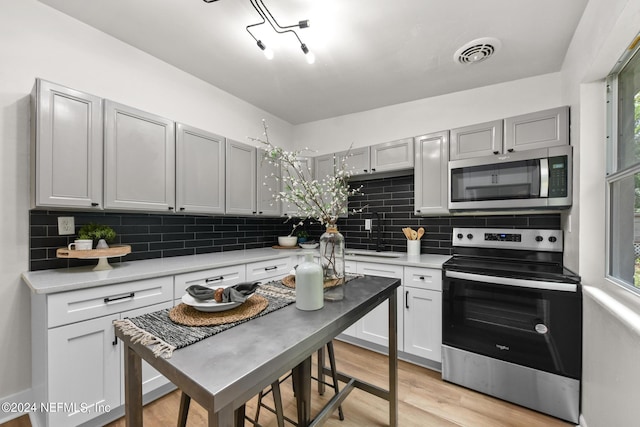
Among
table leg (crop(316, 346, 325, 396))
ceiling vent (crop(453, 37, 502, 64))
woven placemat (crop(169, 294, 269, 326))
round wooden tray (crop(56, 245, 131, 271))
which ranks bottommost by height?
table leg (crop(316, 346, 325, 396))

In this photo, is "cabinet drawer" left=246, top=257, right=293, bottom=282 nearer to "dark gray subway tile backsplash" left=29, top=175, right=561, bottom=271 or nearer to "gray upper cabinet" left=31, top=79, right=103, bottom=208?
"dark gray subway tile backsplash" left=29, top=175, right=561, bottom=271

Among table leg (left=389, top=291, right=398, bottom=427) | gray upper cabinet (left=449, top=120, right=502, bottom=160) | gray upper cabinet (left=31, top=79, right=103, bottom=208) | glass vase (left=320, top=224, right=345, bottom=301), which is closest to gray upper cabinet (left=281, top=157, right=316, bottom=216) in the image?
gray upper cabinet (left=449, top=120, right=502, bottom=160)

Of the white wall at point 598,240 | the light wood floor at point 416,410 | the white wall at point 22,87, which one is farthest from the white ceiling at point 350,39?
the light wood floor at point 416,410

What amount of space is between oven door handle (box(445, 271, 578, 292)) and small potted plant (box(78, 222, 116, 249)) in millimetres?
2641

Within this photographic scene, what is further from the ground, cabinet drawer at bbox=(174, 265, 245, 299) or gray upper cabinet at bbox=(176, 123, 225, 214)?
gray upper cabinet at bbox=(176, 123, 225, 214)

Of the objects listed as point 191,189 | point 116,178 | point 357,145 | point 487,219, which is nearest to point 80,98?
point 116,178

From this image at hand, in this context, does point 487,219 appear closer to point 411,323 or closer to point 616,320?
point 411,323

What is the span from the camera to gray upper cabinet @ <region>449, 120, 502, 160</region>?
8.02 feet

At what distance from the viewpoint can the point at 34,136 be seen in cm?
173

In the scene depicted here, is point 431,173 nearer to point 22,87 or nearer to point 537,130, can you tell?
point 537,130

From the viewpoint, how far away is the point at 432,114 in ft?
10.0

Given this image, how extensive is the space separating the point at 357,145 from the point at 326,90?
836mm

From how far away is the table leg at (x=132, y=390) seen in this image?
96 centimetres

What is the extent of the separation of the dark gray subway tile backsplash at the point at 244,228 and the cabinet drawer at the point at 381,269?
2.25 feet
